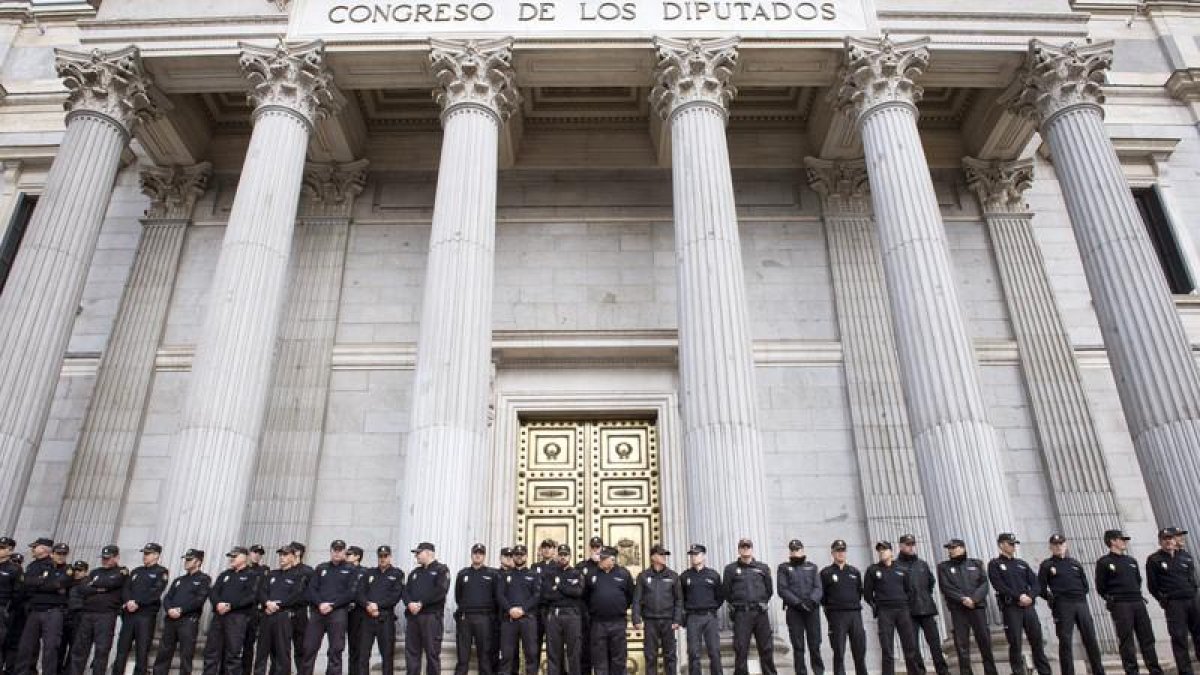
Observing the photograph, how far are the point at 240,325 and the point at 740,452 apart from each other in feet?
27.5

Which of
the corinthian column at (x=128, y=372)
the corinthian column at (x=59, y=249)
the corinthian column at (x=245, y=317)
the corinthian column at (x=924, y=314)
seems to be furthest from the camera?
the corinthian column at (x=128, y=372)

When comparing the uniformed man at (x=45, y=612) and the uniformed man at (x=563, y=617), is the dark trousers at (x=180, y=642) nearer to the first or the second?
the uniformed man at (x=45, y=612)

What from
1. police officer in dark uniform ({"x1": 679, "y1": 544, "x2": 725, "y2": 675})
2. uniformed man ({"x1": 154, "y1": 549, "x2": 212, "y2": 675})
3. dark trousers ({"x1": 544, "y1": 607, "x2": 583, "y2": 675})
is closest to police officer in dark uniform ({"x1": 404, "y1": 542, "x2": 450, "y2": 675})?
dark trousers ({"x1": 544, "y1": 607, "x2": 583, "y2": 675})

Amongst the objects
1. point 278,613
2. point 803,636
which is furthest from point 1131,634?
point 278,613

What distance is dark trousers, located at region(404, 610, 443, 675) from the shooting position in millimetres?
12375

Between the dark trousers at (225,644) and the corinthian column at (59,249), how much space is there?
175 inches

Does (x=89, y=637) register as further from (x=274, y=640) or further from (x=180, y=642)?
(x=274, y=640)

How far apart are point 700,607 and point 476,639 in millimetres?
2995

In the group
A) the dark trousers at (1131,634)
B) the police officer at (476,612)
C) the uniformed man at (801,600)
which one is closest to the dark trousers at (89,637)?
the police officer at (476,612)

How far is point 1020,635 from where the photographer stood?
40.5 ft

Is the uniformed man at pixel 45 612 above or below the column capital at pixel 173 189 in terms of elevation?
below

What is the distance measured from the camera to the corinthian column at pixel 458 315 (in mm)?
14055

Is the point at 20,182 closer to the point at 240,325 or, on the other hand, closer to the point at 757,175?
the point at 240,325

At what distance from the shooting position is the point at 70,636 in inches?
513
